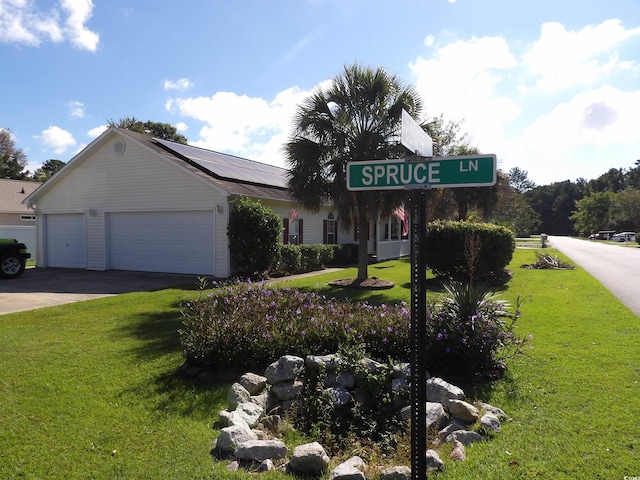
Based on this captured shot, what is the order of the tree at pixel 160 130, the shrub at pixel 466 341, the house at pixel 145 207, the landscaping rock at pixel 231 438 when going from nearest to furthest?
the landscaping rock at pixel 231 438 < the shrub at pixel 466 341 < the house at pixel 145 207 < the tree at pixel 160 130

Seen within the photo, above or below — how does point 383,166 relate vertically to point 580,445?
above

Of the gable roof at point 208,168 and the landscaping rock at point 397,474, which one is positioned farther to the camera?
the gable roof at point 208,168

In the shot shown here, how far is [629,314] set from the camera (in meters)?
8.65

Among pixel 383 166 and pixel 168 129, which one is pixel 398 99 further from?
pixel 168 129

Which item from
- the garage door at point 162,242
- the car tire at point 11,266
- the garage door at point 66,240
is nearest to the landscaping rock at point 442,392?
the garage door at point 162,242

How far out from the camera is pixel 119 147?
55.8 feet

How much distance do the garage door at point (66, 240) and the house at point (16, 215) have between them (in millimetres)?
7143

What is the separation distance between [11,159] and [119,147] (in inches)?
1674

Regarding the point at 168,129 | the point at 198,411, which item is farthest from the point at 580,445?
the point at 168,129

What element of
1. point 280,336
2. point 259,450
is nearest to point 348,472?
point 259,450

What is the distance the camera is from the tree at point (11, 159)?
156ft

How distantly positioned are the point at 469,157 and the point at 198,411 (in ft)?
11.6

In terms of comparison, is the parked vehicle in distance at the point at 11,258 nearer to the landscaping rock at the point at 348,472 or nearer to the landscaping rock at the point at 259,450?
the landscaping rock at the point at 259,450

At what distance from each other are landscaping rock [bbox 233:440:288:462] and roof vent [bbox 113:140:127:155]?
52.5 ft
